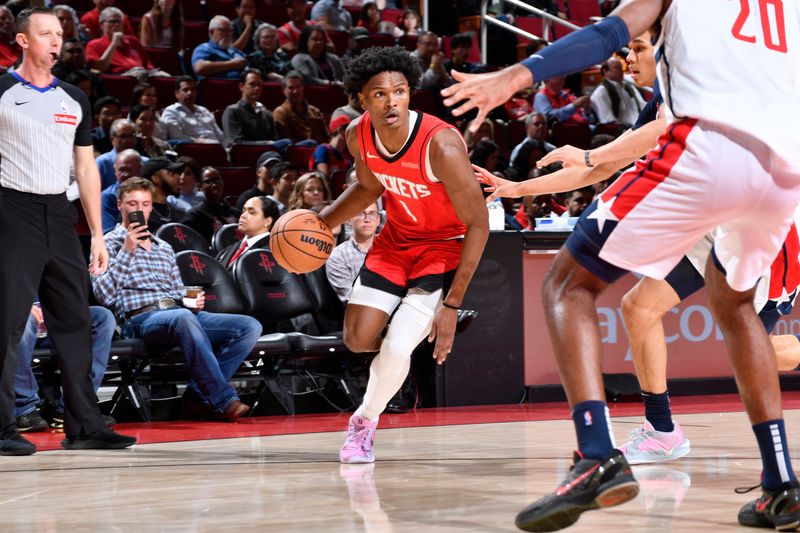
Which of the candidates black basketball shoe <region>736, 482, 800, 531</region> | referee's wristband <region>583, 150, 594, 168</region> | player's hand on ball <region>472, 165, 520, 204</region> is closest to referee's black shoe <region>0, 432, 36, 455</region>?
player's hand on ball <region>472, 165, 520, 204</region>

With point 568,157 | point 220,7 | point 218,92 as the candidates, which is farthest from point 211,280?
point 220,7

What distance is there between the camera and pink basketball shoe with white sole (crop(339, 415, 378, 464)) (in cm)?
445

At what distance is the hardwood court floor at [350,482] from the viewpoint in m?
3.15

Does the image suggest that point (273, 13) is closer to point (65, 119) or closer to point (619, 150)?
point (65, 119)

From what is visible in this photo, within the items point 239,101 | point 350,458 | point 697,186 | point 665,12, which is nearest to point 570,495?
point 697,186

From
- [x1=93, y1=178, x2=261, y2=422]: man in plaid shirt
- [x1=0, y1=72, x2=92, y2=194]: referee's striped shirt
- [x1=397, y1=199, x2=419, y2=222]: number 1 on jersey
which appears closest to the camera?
[x1=397, y1=199, x2=419, y2=222]: number 1 on jersey

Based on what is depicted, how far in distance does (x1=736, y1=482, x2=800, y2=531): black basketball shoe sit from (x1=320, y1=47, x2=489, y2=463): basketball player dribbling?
5.26ft

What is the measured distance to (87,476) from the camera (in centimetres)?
420

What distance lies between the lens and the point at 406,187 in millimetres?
4527

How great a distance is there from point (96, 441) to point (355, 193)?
1.66 m

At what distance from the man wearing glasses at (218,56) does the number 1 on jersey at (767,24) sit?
8.44 m

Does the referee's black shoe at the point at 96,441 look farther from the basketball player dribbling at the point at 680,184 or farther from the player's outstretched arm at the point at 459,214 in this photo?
the basketball player dribbling at the point at 680,184

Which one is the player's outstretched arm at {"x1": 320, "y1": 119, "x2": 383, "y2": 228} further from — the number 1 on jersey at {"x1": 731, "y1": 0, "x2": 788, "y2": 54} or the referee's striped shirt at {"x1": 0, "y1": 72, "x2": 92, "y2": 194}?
the number 1 on jersey at {"x1": 731, "y1": 0, "x2": 788, "y2": 54}

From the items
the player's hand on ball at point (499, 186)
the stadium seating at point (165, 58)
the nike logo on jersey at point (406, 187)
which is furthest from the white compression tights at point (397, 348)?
the stadium seating at point (165, 58)
